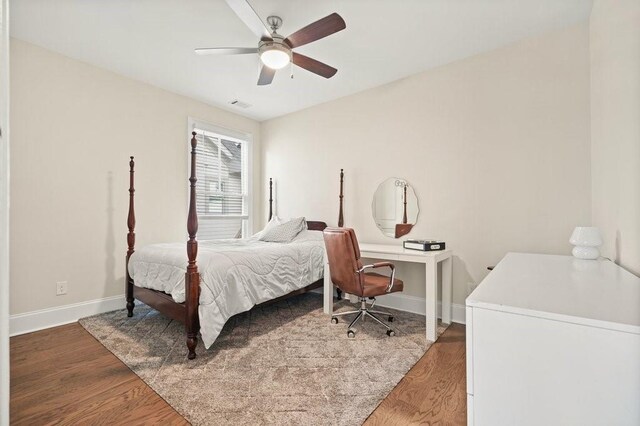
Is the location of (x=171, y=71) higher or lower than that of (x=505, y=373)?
higher

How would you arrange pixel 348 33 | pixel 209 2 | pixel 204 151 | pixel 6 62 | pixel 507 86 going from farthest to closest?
pixel 204 151 → pixel 507 86 → pixel 348 33 → pixel 209 2 → pixel 6 62

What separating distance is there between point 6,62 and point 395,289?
104 inches

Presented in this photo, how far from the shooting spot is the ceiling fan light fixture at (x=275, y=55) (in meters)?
2.21

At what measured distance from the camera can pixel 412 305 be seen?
3246 mm

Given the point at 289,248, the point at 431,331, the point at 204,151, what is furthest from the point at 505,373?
the point at 204,151

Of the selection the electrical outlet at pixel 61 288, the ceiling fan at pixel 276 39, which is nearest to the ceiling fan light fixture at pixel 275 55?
the ceiling fan at pixel 276 39

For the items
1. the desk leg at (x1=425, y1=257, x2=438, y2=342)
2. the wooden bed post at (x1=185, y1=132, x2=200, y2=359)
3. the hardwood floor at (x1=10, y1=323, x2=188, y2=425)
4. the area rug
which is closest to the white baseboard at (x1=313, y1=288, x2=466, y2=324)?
the area rug

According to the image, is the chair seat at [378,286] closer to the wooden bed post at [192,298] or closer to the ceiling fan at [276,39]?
the wooden bed post at [192,298]

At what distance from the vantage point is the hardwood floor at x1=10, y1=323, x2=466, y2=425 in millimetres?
1550

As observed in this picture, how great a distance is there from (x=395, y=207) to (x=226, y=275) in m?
2.03

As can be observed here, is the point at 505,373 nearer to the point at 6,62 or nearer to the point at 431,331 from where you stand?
the point at 6,62

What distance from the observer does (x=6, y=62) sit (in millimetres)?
741

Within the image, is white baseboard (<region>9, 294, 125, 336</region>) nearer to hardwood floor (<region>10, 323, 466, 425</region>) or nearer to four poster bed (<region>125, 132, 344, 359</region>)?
hardwood floor (<region>10, 323, 466, 425</region>)

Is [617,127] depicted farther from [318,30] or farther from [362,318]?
[362,318]
